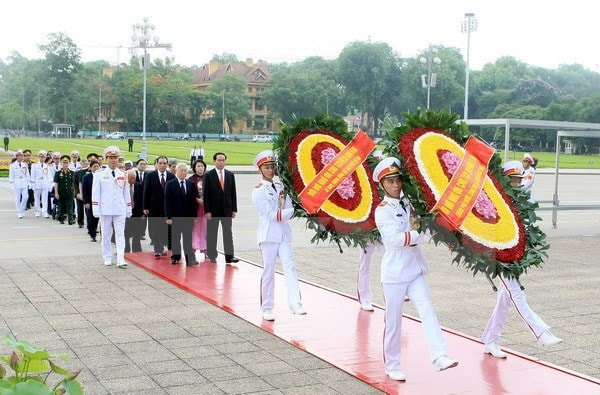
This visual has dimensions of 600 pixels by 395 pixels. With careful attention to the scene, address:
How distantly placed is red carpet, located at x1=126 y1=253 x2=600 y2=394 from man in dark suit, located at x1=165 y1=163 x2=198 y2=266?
134 centimetres

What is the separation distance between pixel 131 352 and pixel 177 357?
1.61 ft

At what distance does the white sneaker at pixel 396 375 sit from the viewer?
6402 millimetres

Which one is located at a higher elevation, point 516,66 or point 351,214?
point 516,66

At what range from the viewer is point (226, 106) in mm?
92125

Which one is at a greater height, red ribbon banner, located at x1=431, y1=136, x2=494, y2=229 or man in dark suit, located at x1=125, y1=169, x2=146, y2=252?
red ribbon banner, located at x1=431, y1=136, x2=494, y2=229

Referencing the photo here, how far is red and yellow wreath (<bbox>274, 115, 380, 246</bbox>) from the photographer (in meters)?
7.95

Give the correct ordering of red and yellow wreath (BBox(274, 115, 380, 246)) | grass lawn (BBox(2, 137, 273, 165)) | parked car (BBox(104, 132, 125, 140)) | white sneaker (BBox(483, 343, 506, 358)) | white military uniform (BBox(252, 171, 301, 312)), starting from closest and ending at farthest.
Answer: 1. white sneaker (BBox(483, 343, 506, 358))
2. red and yellow wreath (BBox(274, 115, 380, 246))
3. white military uniform (BBox(252, 171, 301, 312))
4. grass lawn (BBox(2, 137, 273, 165))
5. parked car (BBox(104, 132, 125, 140))

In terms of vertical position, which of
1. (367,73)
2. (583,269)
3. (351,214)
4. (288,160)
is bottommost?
(583,269)

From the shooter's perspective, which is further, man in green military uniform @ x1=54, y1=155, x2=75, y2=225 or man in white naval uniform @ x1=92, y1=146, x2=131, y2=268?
man in green military uniform @ x1=54, y1=155, x2=75, y2=225

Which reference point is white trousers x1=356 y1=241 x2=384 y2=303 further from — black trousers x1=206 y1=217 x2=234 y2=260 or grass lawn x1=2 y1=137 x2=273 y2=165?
grass lawn x1=2 y1=137 x2=273 y2=165

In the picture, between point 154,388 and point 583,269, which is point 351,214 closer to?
point 154,388

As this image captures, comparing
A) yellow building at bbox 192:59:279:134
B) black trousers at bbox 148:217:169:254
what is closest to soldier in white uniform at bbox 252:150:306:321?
black trousers at bbox 148:217:169:254

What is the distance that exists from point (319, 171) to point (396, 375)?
266 cm

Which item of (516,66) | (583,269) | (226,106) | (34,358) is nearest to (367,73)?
(226,106)
